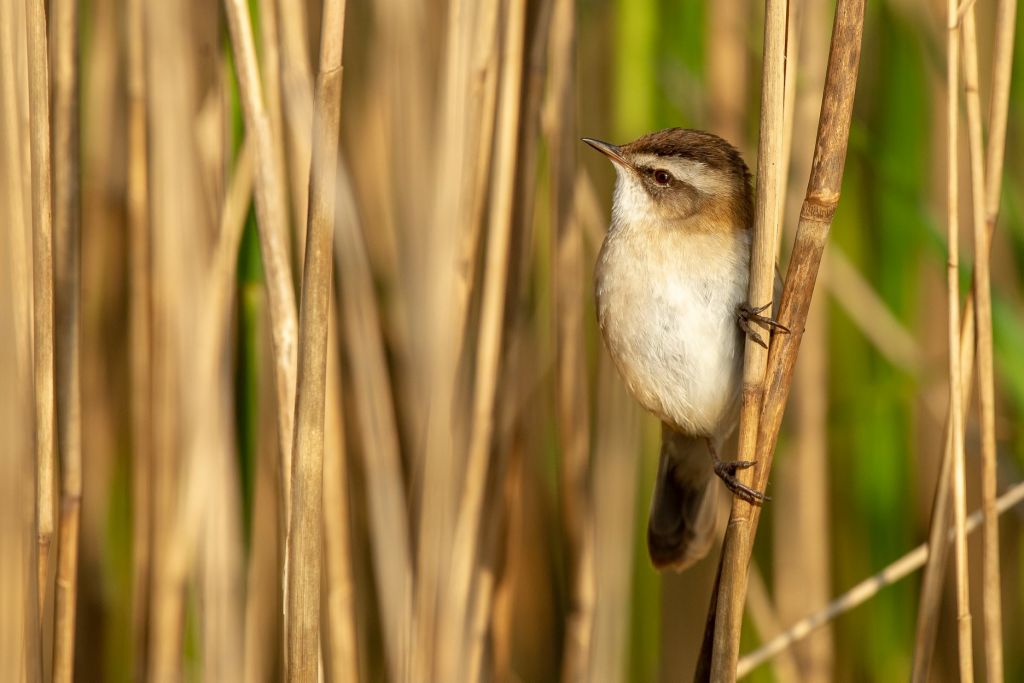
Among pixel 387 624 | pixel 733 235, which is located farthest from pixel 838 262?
pixel 387 624

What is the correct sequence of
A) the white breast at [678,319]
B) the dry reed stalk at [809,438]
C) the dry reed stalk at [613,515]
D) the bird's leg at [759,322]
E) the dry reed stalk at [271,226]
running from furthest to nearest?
the dry reed stalk at [809,438] < the dry reed stalk at [613,515] < the white breast at [678,319] < the dry reed stalk at [271,226] < the bird's leg at [759,322]

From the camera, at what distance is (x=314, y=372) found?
4.90 feet

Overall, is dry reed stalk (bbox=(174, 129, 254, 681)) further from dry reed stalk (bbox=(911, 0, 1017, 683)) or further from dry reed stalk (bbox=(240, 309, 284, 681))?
dry reed stalk (bbox=(911, 0, 1017, 683))

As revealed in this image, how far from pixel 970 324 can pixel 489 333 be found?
0.78 meters

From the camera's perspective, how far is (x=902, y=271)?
2.41 metres

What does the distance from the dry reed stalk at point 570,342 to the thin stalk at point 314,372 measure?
648 millimetres

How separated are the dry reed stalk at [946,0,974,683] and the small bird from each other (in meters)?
0.33

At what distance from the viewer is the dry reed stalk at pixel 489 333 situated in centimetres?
189

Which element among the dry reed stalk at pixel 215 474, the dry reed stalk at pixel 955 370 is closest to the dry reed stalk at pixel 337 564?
the dry reed stalk at pixel 215 474

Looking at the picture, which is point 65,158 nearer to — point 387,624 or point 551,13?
point 551,13

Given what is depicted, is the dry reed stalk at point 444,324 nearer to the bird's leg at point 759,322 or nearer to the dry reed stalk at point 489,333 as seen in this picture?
the dry reed stalk at point 489,333

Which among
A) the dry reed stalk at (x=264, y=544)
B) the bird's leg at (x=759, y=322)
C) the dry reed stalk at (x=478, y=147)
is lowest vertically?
the dry reed stalk at (x=264, y=544)

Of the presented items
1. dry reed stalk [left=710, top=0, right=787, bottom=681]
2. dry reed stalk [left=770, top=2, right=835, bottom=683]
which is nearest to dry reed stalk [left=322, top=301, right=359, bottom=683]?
dry reed stalk [left=710, top=0, right=787, bottom=681]

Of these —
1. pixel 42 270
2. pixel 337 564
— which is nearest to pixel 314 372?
pixel 42 270
